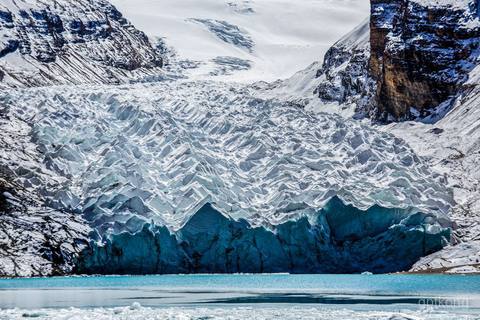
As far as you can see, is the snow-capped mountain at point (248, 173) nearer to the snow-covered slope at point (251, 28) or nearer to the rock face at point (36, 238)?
the rock face at point (36, 238)

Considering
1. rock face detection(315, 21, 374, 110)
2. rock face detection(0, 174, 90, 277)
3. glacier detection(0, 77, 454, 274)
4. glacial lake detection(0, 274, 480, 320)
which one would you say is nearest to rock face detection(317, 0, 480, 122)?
rock face detection(315, 21, 374, 110)

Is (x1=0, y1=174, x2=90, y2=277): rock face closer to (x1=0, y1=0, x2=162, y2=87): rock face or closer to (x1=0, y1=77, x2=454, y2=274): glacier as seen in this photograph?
(x1=0, y1=77, x2=454, y2=274): glacier

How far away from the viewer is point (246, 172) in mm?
64375

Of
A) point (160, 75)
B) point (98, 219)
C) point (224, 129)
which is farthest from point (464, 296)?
point (160, 75)

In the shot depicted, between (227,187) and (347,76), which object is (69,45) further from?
(227,187)

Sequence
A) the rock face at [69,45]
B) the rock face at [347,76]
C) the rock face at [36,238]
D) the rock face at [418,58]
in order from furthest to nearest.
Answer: the rock face at [69,45] < the rock face at [347,76] < the rock face at [418,58] < the rock face at [36,238]

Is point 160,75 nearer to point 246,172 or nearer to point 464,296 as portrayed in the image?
point 246,172

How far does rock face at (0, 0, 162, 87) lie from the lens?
9894cm

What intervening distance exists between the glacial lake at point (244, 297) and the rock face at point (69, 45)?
45.3 meters

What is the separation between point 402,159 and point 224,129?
12.4 metres

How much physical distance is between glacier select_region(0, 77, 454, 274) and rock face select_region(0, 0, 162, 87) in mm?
27078

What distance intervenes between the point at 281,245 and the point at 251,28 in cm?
11452

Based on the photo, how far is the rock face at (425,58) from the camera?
78.6m

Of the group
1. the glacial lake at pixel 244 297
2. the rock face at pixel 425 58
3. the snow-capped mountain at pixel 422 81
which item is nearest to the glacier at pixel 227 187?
the glacial lake at pixel 244 297
